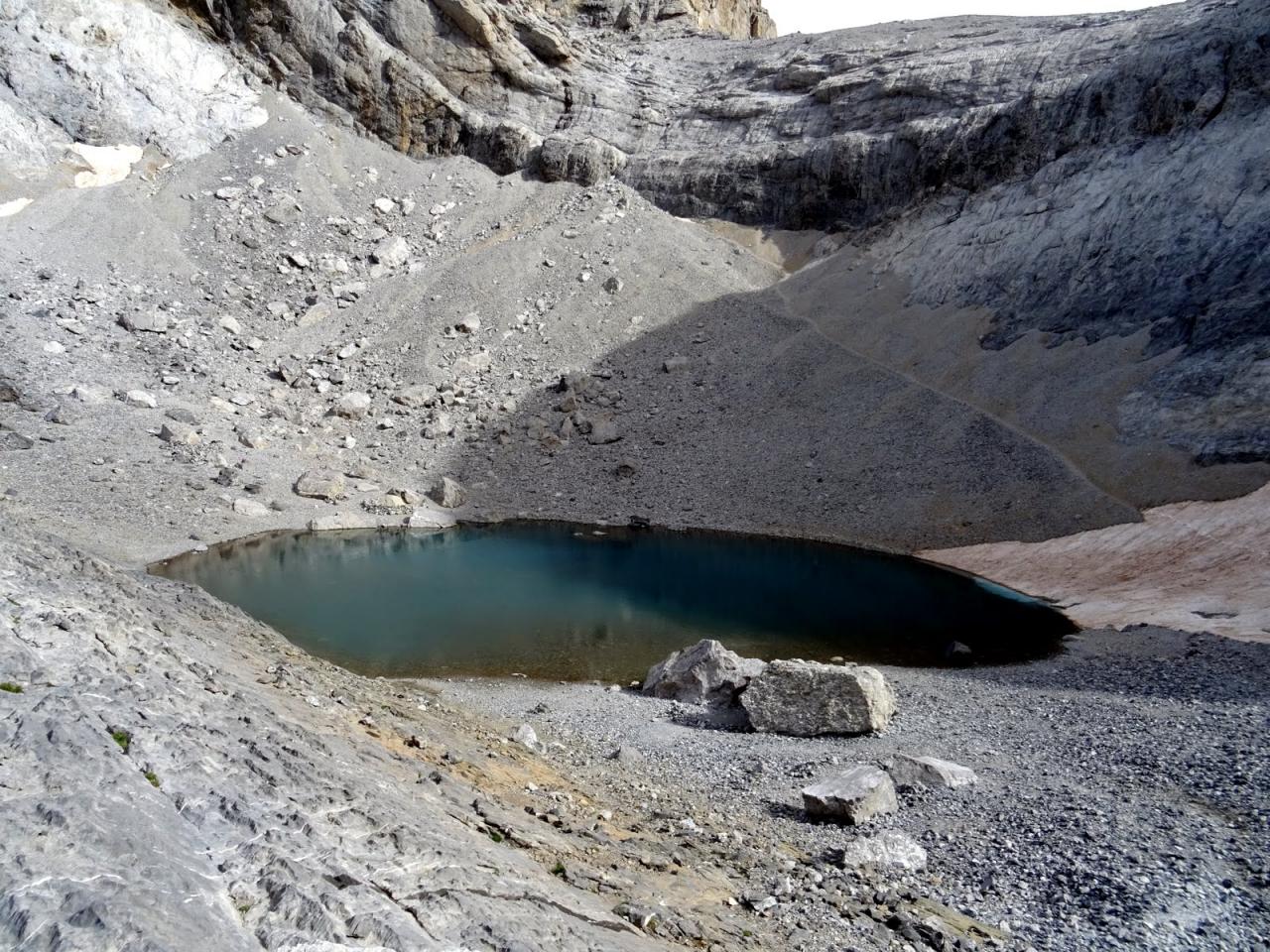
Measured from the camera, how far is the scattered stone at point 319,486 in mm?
32969

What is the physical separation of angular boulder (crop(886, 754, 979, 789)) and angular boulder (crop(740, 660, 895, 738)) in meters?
2.73

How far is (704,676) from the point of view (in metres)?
16.6

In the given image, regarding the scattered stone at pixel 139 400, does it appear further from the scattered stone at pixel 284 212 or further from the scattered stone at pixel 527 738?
the scattered stone at pixel 527 738

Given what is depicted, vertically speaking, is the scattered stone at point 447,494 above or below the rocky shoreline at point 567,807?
above

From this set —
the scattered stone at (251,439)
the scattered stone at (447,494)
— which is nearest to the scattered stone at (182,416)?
the scattered stone at (251,439)

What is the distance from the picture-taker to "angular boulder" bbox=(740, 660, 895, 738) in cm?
1438

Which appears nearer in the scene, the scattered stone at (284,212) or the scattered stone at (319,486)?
the scattered stone at (319,486)

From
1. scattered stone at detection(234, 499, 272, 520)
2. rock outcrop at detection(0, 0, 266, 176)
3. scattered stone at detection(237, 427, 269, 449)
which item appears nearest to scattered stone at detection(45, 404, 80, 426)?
scattered stone at detection(237, 427, 269, 449)

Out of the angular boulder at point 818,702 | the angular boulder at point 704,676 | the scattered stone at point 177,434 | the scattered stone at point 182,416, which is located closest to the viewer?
the angular boulder at point 818,702

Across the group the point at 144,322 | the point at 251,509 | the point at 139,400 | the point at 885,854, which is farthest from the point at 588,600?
Answer: the point at 144,322

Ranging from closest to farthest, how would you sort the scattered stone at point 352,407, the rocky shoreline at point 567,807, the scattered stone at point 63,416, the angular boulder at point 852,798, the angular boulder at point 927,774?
1. the rocky shoreline at point 567,807
2. the angular boulder at point 852,798
3. the angular boulder at point 927,774
4. the scattered stone at point 63,416
5. the scattered stone at point 352,407

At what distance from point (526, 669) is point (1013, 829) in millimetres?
12054

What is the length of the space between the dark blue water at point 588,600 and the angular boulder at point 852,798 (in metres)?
9.11

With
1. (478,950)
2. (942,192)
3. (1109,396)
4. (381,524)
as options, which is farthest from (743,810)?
(942,192)
